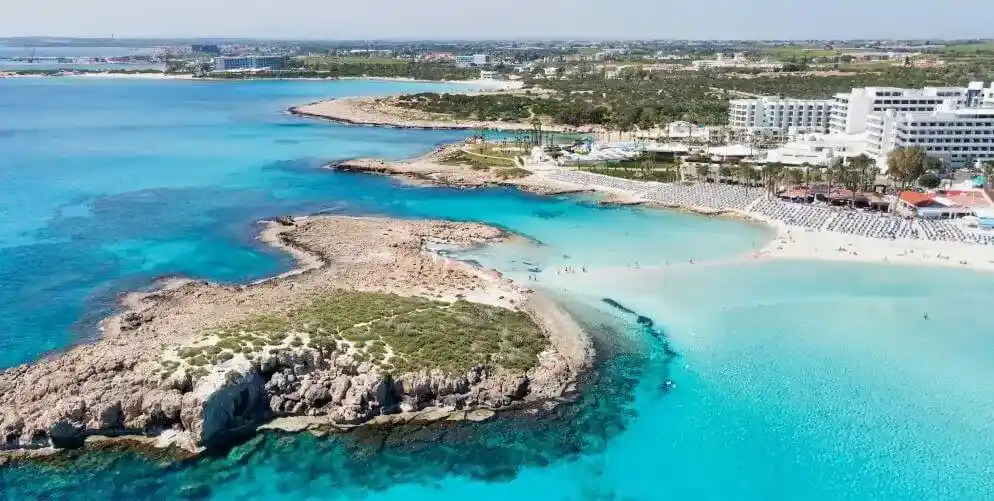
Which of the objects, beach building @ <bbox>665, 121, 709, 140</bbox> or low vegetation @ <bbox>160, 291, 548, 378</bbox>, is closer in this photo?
low vegetation @ <bbox>160, 291, 548, 378</bbox>

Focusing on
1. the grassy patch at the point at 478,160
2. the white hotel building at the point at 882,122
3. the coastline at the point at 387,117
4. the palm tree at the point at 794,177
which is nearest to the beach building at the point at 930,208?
the palm tree at the point at 794,177

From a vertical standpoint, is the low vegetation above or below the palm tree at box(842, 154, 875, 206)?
below

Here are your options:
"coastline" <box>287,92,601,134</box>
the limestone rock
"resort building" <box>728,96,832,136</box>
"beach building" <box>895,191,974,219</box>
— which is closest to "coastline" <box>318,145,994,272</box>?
"beach building" <box>895,191,974,219</box>

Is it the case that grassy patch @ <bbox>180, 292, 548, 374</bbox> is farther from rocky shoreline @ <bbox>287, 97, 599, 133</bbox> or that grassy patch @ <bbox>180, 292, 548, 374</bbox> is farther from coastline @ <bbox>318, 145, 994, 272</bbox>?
rocky shoreline @ <bbox>287, 97, 599, 133</bbox>

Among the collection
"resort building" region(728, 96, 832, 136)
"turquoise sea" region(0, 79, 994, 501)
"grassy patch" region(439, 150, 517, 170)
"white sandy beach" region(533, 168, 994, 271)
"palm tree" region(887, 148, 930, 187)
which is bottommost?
"turquoise sea" region(0, 79, 994, 501)

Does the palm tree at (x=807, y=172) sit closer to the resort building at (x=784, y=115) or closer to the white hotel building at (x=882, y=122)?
the white hotel building at (x=882, y=122)

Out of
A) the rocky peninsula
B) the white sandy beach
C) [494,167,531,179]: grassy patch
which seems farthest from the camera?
[494,167,531,179]: grassy patch

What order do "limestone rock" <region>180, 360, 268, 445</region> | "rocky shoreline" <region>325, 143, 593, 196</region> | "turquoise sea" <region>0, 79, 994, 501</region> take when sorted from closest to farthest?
1. "turquoise sea" <region>0, 79, 994, 501</region>
2. "limestone rock" <region>180, 360, 268, 445</region>
3. "rocky shoreline" <region>325, 143, 593, 196</region>

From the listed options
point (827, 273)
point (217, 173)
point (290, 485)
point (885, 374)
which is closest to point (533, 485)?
point (290, 485)
